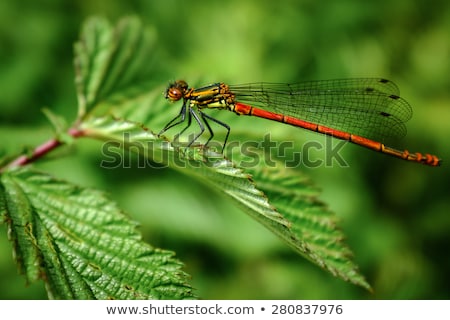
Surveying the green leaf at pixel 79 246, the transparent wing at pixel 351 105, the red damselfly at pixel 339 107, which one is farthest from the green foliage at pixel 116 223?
the transparent wing at pixel 351 105

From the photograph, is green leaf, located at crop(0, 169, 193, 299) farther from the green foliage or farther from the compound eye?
the compound eye

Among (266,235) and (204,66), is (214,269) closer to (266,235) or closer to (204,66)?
(266,235)

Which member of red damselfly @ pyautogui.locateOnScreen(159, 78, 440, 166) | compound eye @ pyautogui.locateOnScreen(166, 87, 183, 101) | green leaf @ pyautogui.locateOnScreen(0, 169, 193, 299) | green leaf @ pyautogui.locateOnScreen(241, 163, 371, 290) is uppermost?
red damselfly @ pyautogui.locateOnScreen(159, 78, 440, 166)

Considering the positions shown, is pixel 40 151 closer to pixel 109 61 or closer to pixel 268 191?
pixel 109 61

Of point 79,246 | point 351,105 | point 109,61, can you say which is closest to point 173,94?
point 109,61

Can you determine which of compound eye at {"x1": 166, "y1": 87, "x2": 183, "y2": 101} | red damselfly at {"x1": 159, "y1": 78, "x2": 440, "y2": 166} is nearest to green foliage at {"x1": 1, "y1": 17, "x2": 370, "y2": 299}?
compound eye at {"x1": 166, "y1": 87, "x2": 183, "y2": 101}

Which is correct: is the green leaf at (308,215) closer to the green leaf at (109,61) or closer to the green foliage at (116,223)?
the green foliage at (116,223)
